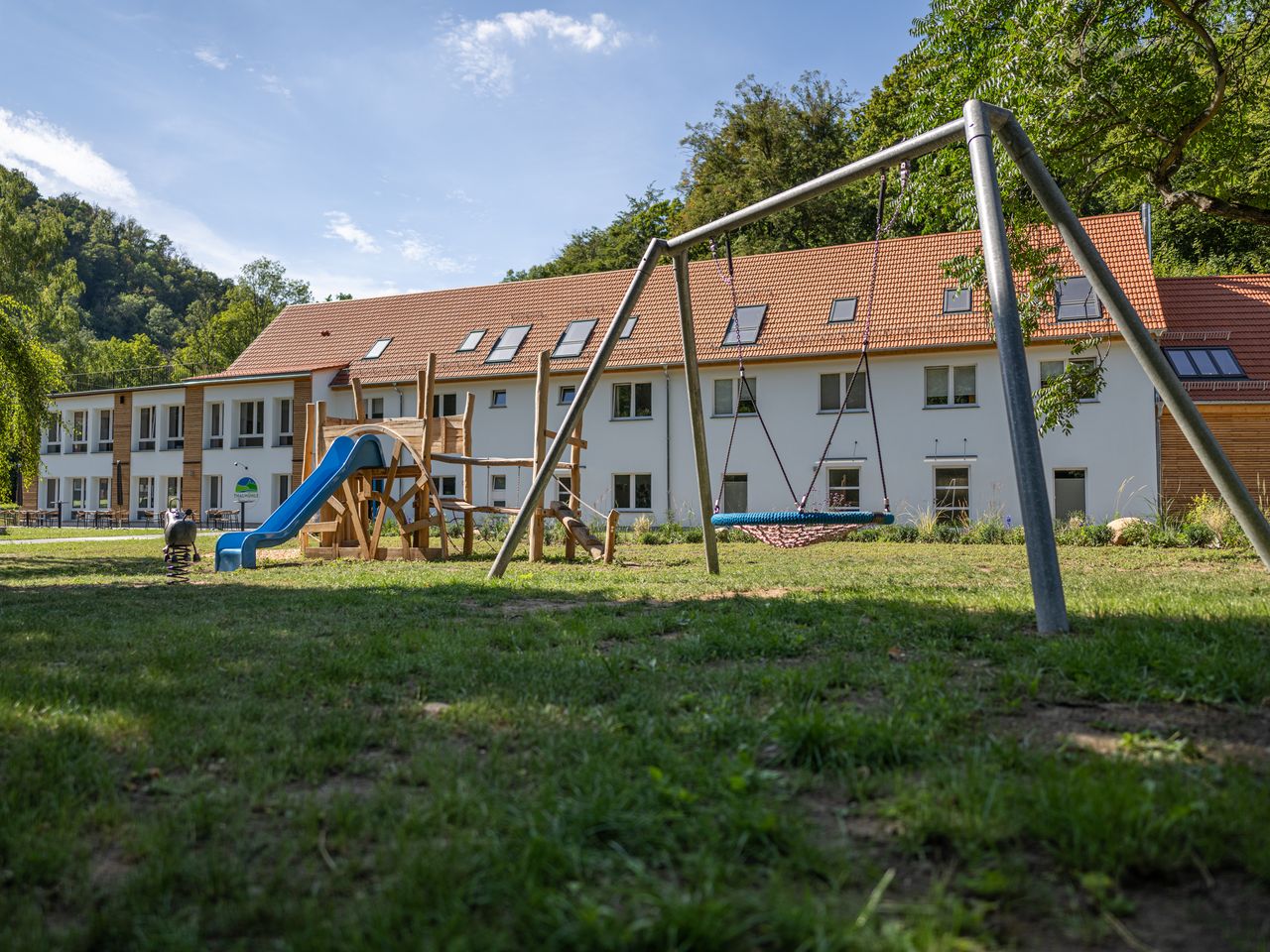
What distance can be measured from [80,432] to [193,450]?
813 cm

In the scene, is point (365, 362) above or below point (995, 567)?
above

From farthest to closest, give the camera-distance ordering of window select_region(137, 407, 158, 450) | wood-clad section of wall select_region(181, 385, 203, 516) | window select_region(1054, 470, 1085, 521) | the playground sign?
window select_region(137, 407, 158, 450)
wood-clad section of wall select_region(181, 385, 203, 516)
the playground sign
window select_region(1054, 470, 1085, 521)

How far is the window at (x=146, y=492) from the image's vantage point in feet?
126

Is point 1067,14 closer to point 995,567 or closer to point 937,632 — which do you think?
point 995,567

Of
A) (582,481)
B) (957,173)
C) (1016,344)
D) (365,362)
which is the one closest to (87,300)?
(365,362)

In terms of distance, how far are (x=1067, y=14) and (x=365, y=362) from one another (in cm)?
2554

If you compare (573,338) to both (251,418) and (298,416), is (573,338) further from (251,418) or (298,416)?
(251,418)

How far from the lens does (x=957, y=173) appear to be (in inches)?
535

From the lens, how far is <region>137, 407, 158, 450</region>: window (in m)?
38.6

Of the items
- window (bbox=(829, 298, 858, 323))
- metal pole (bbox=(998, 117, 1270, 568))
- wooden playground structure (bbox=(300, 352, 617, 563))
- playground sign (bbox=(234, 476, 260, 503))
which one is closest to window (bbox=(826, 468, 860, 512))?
window (bbox=(829, 298, 858, 323))

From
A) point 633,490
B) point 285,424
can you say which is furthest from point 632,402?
point 285,424

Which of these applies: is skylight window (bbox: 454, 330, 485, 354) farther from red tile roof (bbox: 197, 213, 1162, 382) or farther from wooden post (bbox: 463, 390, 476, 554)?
wooden post (bbox: 463, 390, 476, 554)

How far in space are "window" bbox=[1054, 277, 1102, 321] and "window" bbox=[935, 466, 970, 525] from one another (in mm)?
4597

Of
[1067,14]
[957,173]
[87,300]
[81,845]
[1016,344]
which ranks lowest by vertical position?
[81,845]
